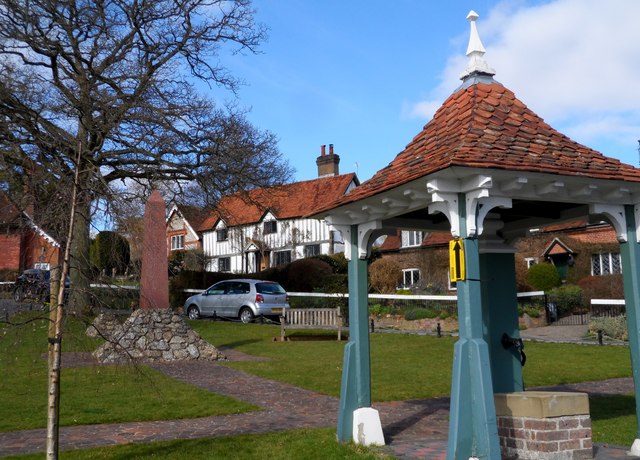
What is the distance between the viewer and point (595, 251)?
111 feet

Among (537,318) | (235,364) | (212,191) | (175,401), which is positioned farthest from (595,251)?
(175,401)

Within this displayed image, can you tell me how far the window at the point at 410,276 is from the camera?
1635 inches

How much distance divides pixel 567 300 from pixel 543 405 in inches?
892

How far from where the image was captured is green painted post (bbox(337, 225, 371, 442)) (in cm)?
827

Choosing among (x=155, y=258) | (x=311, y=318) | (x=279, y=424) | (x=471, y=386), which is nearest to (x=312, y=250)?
(x=311, y=318)

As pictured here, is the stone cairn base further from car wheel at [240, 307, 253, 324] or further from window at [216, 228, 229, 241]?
window at [216, 228, 229, 241]

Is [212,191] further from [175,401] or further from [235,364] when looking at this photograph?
[175,401]

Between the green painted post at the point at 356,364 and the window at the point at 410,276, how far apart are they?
33063mm

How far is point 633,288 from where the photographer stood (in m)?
7.53

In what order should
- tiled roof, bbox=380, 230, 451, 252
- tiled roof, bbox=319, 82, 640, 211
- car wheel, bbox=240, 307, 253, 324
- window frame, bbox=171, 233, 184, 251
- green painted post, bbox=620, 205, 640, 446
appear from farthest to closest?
window frame, bbox=171, 233, 184, 251
tiled roof, bbox=380, 230, 451, 252
car wheel, bbox=240, 307, 253, 324
green painted post, bbox=620, 205, 640, 446
tiled roof, bbox=319, 82, 640, 211

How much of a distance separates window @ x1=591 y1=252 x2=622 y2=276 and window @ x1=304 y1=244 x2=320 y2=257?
73.7ft

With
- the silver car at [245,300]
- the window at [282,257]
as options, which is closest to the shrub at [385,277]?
the silver car at [245,300]

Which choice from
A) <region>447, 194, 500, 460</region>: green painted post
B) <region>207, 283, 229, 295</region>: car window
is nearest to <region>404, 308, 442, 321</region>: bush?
<region>207, 283, 229, 295</region>: car window

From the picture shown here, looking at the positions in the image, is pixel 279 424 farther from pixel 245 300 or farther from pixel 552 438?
pixel 245 300
